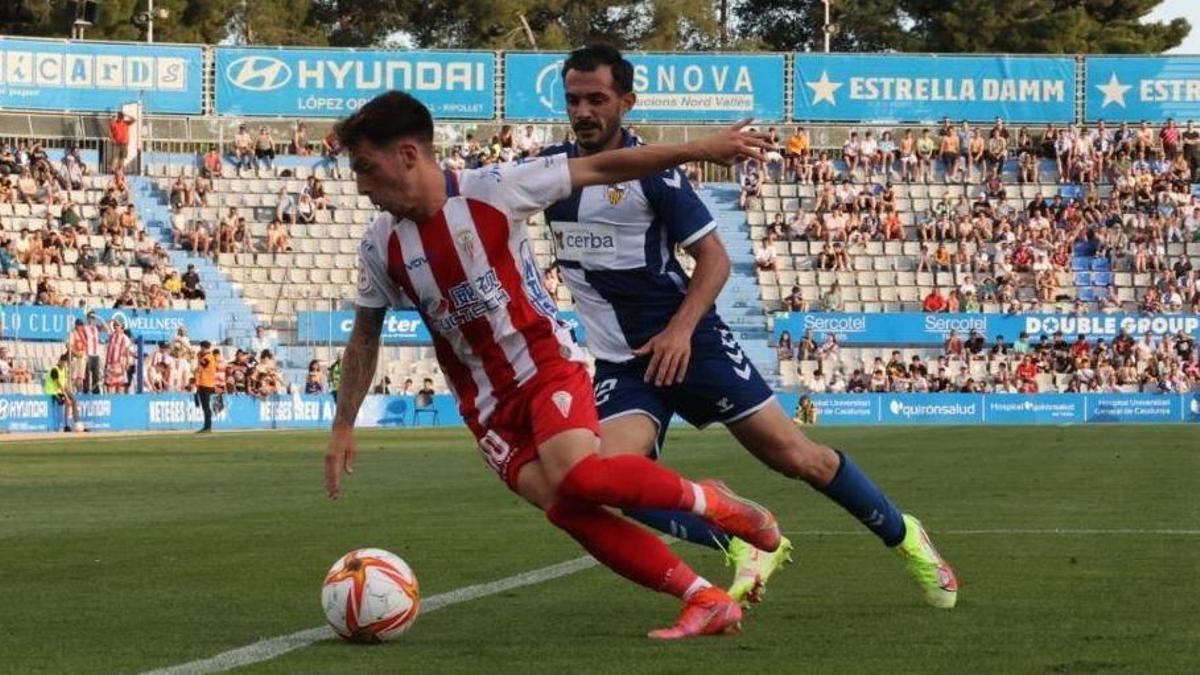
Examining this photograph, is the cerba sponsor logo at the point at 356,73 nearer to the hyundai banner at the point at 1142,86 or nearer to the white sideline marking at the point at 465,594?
the hyundai banner at the point at 1142,86

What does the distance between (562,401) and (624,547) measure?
1.80 ft

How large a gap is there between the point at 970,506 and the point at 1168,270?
37.7 metres

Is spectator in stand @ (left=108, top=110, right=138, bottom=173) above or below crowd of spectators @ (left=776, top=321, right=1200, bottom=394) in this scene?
above

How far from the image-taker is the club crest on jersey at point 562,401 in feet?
24.6

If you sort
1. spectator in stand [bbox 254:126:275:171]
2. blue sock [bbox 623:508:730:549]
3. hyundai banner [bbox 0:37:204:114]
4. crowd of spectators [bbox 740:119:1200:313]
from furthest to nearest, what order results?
1. spectator in stand [bbox 254:126:275:171]
2. hyundai banner [bbox 0:37:204:114]
3. crowd of spectators [bbox 740:119:1200:313]
4. blue sock [bbox 623:508:730:549]

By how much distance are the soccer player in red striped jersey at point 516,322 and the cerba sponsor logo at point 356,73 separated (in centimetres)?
4848

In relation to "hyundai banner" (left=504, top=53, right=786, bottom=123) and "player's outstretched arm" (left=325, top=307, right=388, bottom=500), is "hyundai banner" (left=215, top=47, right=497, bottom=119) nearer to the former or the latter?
"hyundai banner" (left=504, top=53, right=786, bottom=123)

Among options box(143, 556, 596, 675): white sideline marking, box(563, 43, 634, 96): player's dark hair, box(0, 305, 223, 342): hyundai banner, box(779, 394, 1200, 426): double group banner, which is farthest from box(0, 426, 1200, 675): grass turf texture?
box(779, 394, 1200, 426): double group banner

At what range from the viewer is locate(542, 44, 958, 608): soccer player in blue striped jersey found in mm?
8711

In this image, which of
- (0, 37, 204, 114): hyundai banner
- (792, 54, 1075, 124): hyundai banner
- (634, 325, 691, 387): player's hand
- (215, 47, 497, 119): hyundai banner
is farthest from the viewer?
(792, 54, 1075, 124): hyundai banner

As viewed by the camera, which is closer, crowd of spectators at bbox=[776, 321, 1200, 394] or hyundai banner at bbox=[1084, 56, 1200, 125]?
crowd of spectators at bbox=[776, 321, 1200, 394]

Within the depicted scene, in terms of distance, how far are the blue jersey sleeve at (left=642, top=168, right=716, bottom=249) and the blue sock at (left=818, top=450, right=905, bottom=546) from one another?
3.56 feet

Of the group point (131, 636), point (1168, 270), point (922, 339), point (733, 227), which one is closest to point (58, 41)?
point (733, 227)

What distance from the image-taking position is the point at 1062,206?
54.3 meters
